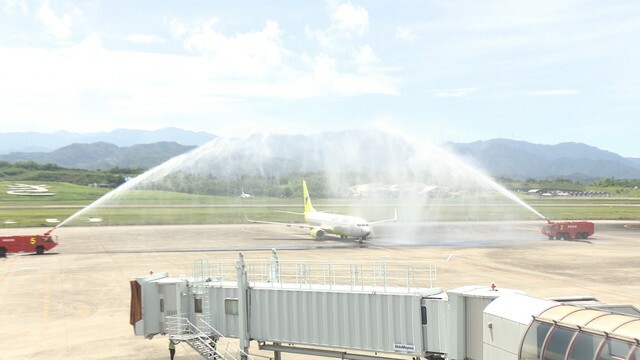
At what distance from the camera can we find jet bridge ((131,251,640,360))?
18906 millimetres

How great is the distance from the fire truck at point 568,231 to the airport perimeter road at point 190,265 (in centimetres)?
214

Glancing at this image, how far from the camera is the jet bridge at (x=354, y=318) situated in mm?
18906

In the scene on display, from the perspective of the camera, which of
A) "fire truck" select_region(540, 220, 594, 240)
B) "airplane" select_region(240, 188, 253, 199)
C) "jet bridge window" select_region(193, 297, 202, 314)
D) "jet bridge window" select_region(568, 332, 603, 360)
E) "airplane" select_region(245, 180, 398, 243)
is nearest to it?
"jet bridge window" select_region(568, 332, 603, 360)

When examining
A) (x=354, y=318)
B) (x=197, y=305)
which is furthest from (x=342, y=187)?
(x=354, y=318)

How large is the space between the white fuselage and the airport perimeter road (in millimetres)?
1964

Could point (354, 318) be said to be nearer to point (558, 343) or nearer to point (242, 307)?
point (242, 307)

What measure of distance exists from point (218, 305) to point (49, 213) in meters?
136

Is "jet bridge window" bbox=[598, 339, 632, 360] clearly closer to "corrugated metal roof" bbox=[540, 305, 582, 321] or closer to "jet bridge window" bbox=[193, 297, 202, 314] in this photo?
"corrugated metal roof" bbox=[540, 305, 582, 321]

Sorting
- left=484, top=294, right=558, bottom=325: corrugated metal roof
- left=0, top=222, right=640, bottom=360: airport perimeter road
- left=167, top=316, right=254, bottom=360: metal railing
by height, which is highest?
left=484, top=294, right=558, bottom=325: corrugated metal roof

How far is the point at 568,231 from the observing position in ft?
321

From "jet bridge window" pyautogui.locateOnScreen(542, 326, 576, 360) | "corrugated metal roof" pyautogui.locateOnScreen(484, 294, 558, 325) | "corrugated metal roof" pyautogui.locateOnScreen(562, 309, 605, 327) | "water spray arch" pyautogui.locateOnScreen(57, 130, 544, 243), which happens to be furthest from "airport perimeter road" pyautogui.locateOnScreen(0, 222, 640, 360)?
"corrugated metal roof" pyautogui.locateOnScreen(562, 309, 605, 327)

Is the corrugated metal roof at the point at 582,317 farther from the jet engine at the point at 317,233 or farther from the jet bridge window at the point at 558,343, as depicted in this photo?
the jet engine at the point at 317,233

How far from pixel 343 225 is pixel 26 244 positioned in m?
43.1

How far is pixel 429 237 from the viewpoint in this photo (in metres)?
101
